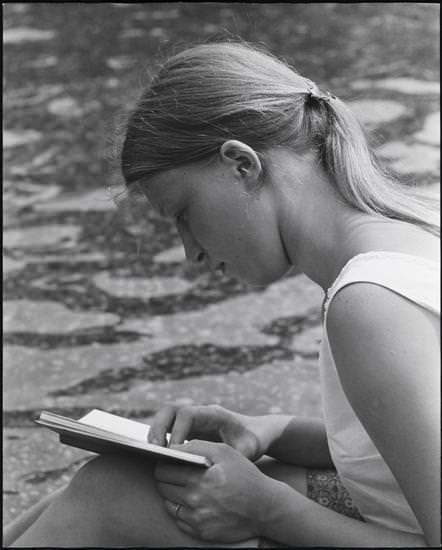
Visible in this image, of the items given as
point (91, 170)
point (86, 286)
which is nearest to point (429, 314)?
point (86, 286)

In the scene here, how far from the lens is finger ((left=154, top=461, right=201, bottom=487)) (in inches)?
75.9

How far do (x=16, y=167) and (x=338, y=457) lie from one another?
12.0 feet

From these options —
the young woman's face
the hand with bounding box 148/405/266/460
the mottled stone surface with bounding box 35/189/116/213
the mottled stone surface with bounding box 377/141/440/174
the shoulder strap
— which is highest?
the shoulder strap

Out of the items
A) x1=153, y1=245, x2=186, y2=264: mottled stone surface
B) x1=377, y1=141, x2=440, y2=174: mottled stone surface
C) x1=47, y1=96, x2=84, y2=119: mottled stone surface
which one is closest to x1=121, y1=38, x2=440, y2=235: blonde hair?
x1=153, y1=245, x2=186, y2=264: mottled stone surface

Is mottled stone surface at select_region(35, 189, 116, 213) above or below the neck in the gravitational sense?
below

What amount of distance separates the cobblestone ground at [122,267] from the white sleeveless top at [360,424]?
68 centimetres

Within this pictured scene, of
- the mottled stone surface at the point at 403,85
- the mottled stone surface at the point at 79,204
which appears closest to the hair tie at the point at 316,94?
the mottled stone surface at the point at 79,204

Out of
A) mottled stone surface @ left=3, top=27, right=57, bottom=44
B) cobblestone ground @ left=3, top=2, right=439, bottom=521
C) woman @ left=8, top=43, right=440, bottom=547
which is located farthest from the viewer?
mottled stone surface @ left=3, top=27, right=57, bottom=44

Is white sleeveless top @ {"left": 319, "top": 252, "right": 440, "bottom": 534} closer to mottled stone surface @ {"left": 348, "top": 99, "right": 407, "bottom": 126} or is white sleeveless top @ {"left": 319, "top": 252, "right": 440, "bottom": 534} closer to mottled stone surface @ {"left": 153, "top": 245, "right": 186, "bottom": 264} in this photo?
mottled stone surface @ {"left": 153, "top": 245, "right": 186, "bottom": 264}

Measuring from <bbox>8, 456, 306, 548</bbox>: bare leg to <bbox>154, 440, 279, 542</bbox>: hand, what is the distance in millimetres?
89

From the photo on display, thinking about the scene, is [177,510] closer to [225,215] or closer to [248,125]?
[225,215]

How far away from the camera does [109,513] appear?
205 cm

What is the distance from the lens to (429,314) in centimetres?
171

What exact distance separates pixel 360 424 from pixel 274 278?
375mm
